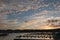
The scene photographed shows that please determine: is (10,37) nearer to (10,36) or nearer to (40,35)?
(10,36)

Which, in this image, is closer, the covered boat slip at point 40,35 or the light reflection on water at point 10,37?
the covered boat slip at point 40,35

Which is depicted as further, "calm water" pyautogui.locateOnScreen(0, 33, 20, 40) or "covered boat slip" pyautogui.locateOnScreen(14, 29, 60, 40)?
"calm water" pyautogui.locateOnScreen(0, 33, 20, 40)

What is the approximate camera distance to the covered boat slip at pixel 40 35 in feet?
12.3

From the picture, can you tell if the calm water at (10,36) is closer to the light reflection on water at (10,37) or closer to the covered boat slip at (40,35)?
the light reflection on water at (10,37)

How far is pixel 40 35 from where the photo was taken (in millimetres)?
4016

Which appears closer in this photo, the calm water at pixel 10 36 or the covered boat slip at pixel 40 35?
the covered boat slip at pixel 40 35

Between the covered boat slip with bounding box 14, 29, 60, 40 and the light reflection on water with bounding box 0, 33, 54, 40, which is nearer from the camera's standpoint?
the covered boat slip with bounding box 14, 29, 60, 40

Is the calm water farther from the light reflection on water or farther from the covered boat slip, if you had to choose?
the covered boat slip

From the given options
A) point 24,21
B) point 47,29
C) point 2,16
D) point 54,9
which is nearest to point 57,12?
point 54,9

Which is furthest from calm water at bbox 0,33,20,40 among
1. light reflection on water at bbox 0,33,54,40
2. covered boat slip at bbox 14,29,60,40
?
covered boat slip at bbox 14,29,60,40

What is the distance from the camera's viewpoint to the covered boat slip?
3.74 meters

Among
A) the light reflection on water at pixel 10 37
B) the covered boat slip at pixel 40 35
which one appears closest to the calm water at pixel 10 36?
the light reflection on water at pixel 10 37

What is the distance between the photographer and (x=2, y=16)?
3.64 m

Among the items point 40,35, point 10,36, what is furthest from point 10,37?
point 40,35
